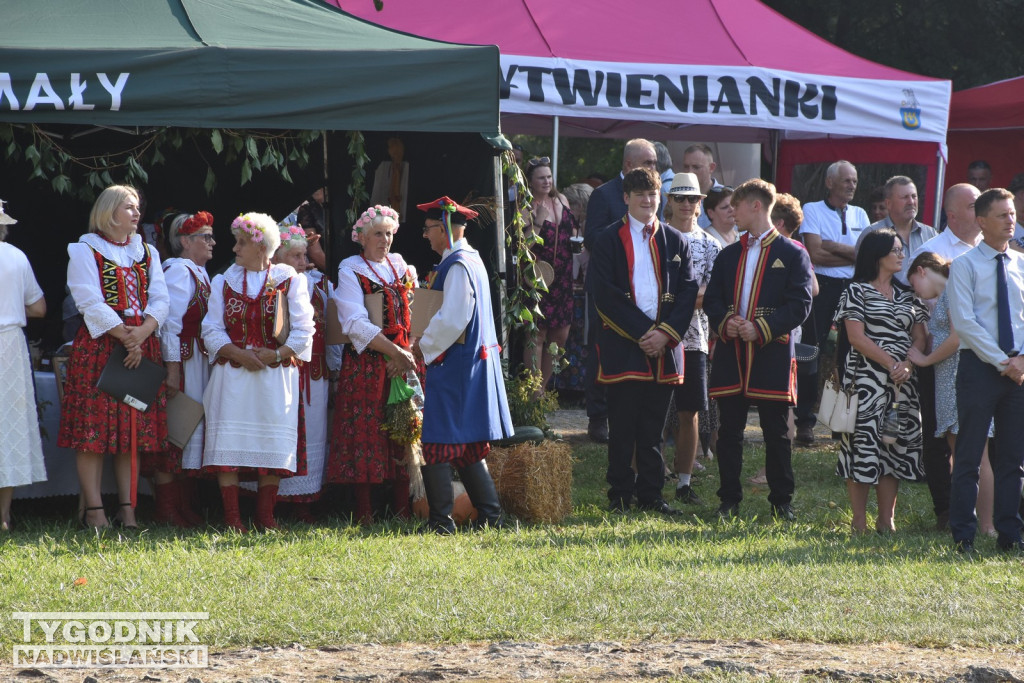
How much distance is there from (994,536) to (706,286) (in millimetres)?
2216

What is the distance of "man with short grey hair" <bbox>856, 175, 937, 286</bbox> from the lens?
29.6ft

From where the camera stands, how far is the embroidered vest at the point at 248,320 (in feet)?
21.9

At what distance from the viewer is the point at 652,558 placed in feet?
19.7

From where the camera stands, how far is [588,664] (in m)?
4.48

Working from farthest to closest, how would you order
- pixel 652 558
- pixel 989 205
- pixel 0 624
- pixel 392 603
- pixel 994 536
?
pixel 994 536
pixel 989 205
pixel 652 558
pixel 392 603
pixel 0 624

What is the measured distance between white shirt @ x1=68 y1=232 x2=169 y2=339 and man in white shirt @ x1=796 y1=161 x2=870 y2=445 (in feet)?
16.9

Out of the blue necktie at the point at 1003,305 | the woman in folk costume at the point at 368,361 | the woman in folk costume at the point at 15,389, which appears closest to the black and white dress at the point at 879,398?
the blue necktie at the point at 1003,305

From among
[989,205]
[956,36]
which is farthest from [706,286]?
[956,36]

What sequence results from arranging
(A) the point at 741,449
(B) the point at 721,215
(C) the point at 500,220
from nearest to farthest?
(C) the point at 500,220 → (A) the point at 741,449 → (B) the point at 721,215

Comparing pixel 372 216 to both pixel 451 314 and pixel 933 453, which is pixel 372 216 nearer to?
pixel 451 314

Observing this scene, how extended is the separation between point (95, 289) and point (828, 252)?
5.73m

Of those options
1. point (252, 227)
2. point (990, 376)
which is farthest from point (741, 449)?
point (252, 227)

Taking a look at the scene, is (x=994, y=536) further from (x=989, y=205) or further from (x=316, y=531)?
(x=316, y=531)

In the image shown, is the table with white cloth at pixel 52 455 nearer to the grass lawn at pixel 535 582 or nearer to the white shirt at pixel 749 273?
the grass lawn at pixel 535 582
